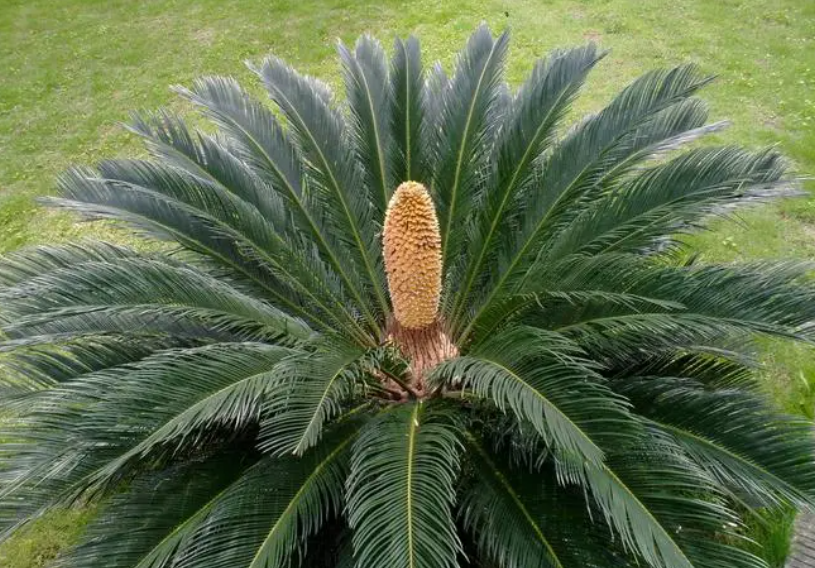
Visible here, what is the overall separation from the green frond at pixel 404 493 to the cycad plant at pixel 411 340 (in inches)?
0.4

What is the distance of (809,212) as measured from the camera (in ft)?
17.7

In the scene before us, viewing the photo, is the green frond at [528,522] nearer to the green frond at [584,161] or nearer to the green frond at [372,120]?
the green frond at [584,161]

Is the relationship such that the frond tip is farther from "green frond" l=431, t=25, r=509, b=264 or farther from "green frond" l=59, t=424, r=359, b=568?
"green frond" l=59, t=424, r=359, b=568

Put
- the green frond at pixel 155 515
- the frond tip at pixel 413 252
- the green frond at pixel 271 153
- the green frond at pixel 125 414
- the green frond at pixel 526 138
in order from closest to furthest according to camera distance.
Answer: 1. the green frond at pixel 125 414
2. the green frond at pixel 155 515
3. the frond tip at pixel 413 252
4. the green frond at pixel 526 138
5. the green frond at pixel 271 153

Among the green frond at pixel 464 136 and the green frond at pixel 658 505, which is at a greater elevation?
the green frond at pixel 464 136

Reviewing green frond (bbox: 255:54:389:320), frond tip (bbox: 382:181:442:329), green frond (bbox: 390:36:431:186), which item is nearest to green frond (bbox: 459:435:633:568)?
frond tip (bbox: 382:181:442:329)

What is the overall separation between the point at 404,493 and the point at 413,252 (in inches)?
42.4

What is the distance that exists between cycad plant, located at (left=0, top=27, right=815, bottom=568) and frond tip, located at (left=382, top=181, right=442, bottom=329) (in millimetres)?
13

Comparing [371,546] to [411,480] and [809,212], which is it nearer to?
[411,480]

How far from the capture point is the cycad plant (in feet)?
7.34

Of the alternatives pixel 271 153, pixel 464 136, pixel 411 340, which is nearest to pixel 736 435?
pixel 411 340

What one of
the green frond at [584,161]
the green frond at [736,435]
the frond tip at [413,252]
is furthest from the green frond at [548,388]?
the green frond at [584,161]

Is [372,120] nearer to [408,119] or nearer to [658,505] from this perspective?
[408,119]

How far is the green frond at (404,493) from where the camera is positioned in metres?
2.06
